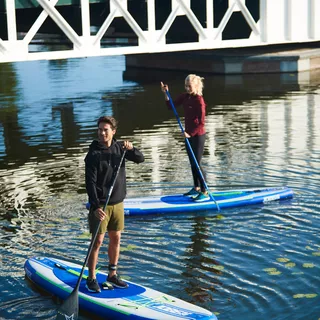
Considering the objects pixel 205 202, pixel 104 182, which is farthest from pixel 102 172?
pixel 205 202

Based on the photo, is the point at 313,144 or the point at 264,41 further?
the point at 264,41

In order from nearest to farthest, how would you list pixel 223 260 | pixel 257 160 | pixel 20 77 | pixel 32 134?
pixel 223 260 < pixel 257 160 < pixel 32 134 < pixel 20 77

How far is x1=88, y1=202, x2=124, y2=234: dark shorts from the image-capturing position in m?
7.79

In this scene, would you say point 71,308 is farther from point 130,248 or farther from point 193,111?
A: point 193,111

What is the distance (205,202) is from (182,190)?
1.27m

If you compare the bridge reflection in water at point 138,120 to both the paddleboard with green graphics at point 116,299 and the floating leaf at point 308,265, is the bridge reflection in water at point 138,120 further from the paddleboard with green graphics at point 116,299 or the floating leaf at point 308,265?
the floating leaf at point 308,265

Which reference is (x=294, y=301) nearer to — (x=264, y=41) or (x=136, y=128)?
(x=136, y=128)

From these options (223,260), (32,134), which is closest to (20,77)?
(32,134)

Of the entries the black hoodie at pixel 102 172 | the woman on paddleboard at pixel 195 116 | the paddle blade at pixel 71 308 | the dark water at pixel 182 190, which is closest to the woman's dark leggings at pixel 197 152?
the woman on paddleboard at pixel 195 116

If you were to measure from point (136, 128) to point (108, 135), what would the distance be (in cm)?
1191

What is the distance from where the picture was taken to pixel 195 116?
1134cm

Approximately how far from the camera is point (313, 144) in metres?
16.2

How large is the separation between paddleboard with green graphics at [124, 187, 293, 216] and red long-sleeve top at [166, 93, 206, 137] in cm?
97

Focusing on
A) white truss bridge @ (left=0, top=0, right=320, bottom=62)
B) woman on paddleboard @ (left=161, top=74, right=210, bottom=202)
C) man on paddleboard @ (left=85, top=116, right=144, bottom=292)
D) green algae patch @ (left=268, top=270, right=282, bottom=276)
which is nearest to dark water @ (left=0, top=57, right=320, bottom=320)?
green algae patch @ (left=268, top=270, right=282, bottom=276)
